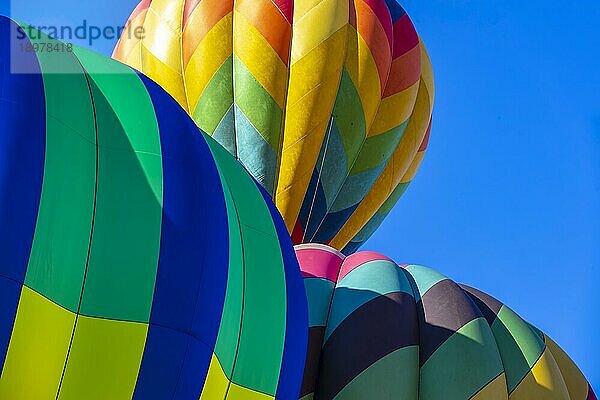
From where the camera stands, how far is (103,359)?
13.2 ft

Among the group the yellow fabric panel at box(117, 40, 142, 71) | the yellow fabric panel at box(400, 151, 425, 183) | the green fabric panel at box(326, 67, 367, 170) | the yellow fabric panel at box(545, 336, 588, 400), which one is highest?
the yellow fabric panel at box(117, 40, 142, 71)

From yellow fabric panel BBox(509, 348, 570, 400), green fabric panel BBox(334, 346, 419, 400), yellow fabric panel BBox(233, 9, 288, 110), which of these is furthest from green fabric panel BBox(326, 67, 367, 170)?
green fabric panel BBox(334, 346, 419, 400)

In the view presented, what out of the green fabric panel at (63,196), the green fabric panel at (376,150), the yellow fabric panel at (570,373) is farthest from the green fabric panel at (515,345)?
the green fabric panel at (63,196)

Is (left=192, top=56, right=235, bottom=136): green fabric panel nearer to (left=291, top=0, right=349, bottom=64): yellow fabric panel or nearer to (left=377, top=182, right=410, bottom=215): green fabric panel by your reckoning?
(left=291, top=0, right=349, bottom=64): yellow fabric panel

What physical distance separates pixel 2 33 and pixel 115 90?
0.49 meters

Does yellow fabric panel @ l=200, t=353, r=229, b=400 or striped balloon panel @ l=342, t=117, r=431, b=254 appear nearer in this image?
yellow fabric panel @ l=200, t=353, r=229, b=400

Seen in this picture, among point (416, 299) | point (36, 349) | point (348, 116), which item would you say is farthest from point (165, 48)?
point (36, 349)

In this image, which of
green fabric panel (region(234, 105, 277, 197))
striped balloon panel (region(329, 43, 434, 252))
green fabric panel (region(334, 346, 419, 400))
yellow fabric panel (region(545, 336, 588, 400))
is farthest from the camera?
striped balloon panel (region(329, 43, 434, 252))

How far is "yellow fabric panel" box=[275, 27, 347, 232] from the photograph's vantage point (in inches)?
275

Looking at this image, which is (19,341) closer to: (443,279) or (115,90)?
(115,90)

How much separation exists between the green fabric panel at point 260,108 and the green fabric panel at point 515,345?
5.23 ft

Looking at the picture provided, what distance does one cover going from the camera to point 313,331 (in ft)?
18.7

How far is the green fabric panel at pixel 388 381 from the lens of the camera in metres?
5.47

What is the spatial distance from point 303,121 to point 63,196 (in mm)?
3134
